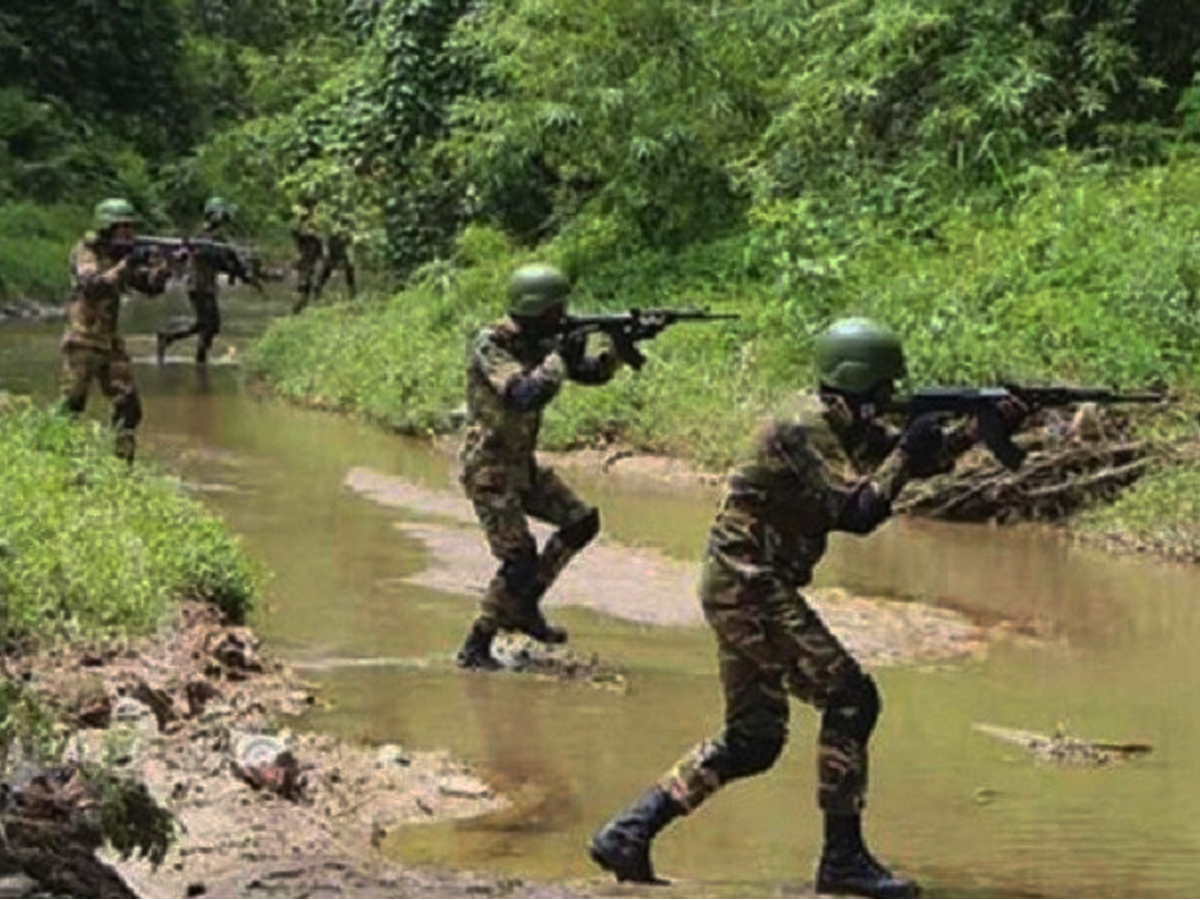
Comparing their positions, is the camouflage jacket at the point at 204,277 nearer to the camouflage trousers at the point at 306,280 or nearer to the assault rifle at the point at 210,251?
the assault rifle at the point at 210,251

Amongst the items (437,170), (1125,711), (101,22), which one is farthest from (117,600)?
(101,22)

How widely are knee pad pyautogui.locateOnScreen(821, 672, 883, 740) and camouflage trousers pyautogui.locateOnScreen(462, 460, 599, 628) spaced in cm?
346

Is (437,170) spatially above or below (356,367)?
above

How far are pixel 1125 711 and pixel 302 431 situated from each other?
1154cm

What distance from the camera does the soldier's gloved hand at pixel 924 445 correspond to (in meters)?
6.61

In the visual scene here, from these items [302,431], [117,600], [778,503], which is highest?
[778,503]

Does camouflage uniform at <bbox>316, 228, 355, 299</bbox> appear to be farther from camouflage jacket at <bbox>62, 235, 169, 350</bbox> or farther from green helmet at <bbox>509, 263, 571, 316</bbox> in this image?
green helmet at <bbox>509, 263, 571, 316</bbox>

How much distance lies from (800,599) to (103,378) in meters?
9.00

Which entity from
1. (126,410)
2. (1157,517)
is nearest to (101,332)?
(126,410)

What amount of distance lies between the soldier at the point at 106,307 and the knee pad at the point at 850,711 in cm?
847

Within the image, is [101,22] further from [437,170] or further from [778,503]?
[778,503]

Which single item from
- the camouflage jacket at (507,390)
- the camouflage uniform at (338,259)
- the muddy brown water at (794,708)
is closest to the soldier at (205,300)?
the camouflage uniform at (338,259)

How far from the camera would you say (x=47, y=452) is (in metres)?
12.5

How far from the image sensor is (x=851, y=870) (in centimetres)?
652
